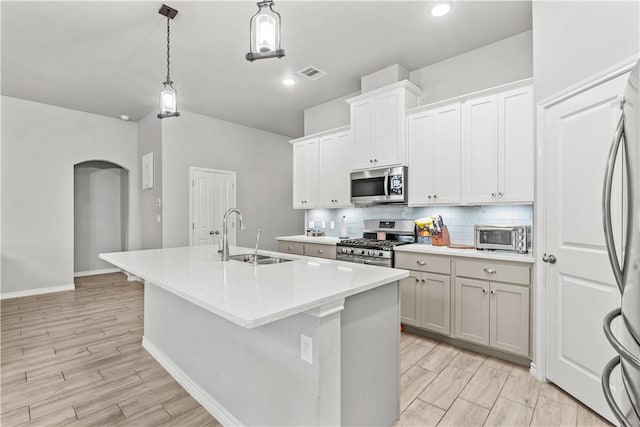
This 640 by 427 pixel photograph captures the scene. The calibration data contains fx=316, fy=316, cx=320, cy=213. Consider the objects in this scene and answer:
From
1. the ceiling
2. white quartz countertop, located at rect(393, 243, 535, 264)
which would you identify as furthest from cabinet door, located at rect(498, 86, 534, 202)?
the ceiling

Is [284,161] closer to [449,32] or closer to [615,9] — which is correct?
[449,32]

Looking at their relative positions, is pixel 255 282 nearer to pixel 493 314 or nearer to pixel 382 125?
pixel 493 314

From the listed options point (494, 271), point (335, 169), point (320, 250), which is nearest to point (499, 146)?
point (494, 271)

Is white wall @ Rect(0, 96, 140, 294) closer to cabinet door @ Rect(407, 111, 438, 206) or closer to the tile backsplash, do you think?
the tile backsplash

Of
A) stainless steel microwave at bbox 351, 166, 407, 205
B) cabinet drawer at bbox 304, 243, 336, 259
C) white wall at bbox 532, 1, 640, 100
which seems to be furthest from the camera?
cabinet drawer at bbox 304, 243, 336, 259

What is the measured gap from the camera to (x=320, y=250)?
165 inches

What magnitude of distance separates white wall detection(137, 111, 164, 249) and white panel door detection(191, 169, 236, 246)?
0.54 meters

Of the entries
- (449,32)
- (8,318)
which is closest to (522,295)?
(449,32)

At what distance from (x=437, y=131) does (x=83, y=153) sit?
563cm

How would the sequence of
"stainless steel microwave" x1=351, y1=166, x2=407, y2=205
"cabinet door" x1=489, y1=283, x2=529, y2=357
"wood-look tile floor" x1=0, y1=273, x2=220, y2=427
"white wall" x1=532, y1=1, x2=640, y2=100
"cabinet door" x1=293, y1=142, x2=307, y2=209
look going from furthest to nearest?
"cabinet door" x1=293, y1=142, x2=307, y2=209, "stainless steel microwave" x1=351, y1=166, x2=407, y2=205, "cabinet door" x1=489, y1=283, x2=529, y2=357, "wood-look tile floor" x1=0, y1=273, x2=220, y2=427, "white wall" x1=532, y1=1, x2=640, y2=100

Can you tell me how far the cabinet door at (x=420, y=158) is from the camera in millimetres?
3381

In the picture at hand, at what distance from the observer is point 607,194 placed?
1.09 metres

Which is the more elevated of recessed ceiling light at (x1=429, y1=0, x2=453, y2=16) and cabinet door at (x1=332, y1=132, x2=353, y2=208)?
recessed ceiling light at (x1=429, y1=0, x2=453, y2=16)

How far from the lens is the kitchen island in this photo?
54.9 inches
